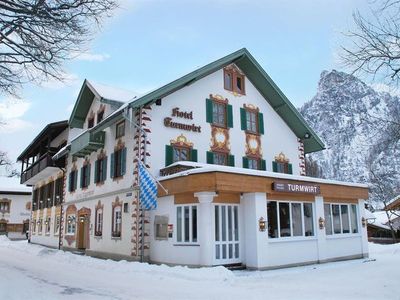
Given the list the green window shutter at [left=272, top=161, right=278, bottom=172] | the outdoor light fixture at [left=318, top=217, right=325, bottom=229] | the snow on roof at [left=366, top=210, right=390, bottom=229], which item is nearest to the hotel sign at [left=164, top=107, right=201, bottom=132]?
the green window shutter at [left=272, top=161, right=278, bottom=172]

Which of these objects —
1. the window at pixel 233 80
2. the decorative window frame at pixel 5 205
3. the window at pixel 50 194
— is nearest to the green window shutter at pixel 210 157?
the window at pixel 233 80

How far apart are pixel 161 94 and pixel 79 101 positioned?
28.8 ft

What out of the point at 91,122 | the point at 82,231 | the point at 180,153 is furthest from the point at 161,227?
the point at 91,122

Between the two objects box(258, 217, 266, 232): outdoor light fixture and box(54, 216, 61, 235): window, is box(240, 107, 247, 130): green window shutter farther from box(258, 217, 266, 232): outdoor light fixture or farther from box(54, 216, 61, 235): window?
box(54, 216, 61, 235): window

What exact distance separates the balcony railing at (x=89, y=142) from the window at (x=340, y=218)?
11.9m

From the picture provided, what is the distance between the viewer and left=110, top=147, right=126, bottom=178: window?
20.1 m

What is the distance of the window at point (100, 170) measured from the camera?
22375 millimetres

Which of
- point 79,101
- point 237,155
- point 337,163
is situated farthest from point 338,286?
point 337,163

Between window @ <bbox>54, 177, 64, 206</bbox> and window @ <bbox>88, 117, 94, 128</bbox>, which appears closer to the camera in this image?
window @ <bbox>88, 117, 94, 128</bbox>

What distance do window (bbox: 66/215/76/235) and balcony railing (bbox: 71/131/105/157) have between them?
5352mm

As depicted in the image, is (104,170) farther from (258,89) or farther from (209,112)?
(258,89)

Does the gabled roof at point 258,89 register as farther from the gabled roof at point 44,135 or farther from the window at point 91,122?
the gabled roof at point 44,135

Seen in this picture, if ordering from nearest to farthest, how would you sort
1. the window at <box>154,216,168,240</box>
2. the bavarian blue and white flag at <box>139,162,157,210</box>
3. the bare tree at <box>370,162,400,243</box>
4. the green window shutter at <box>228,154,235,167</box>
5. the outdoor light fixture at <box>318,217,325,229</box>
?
the bavarian blue and white flag at <box>139,162,157,210</box> → the window at <box>154,216,168,240</box> → the outdoor light fixture at <box>318,217,325,229</box> → the green window shutter at <box>228,154,235,167</box> → the bare tree at <box>370,162,400,243</box>

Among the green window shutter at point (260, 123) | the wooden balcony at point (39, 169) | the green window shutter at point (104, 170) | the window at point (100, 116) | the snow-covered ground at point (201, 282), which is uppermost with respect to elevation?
the window at point (100, 116)
